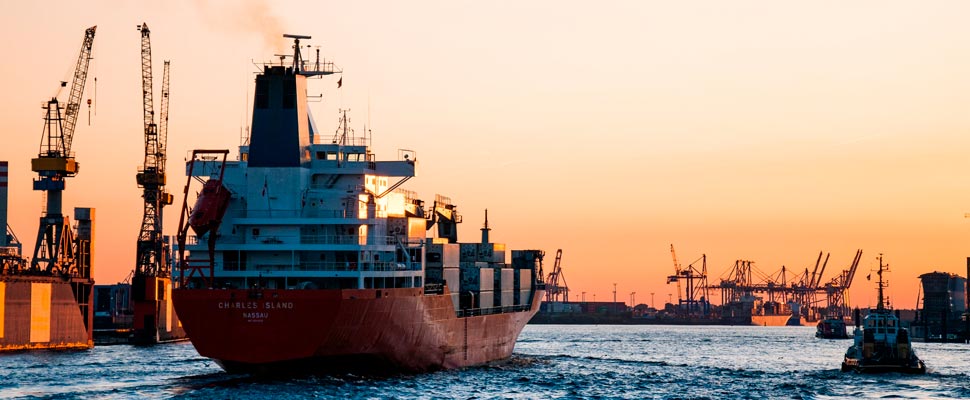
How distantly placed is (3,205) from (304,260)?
6045cm

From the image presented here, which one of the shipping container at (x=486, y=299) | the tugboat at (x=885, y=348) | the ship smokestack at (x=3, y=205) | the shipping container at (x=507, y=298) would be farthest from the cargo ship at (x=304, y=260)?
Answer: the ship smokestack at (x=3, y=205)

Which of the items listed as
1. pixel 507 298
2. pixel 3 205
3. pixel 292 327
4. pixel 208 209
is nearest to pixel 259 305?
pixel 292 327

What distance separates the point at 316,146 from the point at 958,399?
35.4m

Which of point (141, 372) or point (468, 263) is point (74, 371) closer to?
point (141, 372)

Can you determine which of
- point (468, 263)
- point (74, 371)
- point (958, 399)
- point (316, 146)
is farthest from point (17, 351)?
point (958, 399)

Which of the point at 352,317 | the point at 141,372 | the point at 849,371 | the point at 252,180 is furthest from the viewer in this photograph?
the point at 849,371

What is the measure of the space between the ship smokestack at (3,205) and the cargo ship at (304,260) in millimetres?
50507

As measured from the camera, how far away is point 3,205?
124m

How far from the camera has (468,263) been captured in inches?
3802

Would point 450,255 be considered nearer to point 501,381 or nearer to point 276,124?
point 501,381

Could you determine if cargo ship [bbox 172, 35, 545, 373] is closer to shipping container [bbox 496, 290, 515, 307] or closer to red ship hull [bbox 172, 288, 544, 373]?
red ship hull [bbox 172, 288, 544, 373]

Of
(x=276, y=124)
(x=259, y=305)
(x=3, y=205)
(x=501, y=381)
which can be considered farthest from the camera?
(x=3, y=205)

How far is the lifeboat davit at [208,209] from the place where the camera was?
232 ft

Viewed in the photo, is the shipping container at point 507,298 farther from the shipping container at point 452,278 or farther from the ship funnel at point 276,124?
the ship funnel at point 276,124
